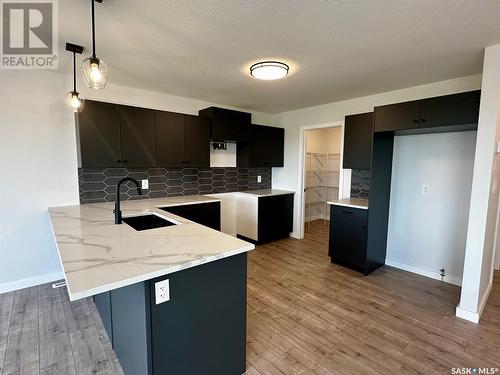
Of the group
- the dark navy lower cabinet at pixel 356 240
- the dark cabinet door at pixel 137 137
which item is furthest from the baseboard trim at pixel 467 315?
the dark cabinet door at pixel 137 137

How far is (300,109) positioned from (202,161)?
2070mm

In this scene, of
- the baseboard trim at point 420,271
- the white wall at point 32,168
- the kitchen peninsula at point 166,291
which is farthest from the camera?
the baseboard trim at point 420,271

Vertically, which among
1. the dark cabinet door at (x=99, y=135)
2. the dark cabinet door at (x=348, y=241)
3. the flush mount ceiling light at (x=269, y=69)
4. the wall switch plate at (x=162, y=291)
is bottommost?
the dark cabinet door at (x=348, y=241)

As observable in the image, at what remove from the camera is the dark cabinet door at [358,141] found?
327 cm

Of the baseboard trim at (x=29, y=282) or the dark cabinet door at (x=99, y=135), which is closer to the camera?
the baseboard trim at (x=29, y=282)

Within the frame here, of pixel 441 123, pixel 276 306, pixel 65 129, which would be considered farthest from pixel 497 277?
pixel 65 129

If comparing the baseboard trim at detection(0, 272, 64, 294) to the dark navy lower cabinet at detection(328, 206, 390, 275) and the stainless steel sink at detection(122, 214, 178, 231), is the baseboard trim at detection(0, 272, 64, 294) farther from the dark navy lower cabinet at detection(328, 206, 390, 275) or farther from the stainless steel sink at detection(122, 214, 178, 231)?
the dark navy lower cabinet at detection(328, 206, 390, 275)

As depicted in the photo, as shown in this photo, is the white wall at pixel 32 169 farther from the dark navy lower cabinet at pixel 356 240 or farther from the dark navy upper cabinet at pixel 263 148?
the dark navy lower cabinet at pixel 356 240

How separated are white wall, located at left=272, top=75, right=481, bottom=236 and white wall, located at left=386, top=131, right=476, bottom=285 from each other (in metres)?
0.53

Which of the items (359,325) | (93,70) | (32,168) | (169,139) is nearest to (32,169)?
(32,168)

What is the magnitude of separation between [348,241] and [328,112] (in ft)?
6.91

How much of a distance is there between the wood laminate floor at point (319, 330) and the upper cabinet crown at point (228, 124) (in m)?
2.15

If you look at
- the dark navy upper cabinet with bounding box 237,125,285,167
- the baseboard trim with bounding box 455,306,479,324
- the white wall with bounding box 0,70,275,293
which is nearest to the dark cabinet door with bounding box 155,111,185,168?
the white wall with bounding box 0,70,275,293

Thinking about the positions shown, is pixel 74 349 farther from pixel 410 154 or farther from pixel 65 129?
pixel 410 154
